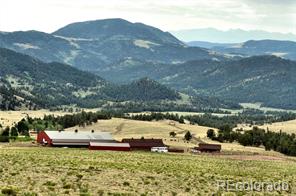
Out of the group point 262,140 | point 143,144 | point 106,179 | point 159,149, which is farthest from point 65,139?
point 106,179

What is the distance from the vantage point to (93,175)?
58.3 m

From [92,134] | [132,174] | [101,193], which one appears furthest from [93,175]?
[92,134]

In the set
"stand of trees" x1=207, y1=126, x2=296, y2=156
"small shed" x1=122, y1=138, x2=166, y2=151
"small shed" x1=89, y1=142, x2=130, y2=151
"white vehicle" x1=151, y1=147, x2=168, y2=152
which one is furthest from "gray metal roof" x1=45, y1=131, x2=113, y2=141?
"stand of trees" x1=207, y1=126, x2=296, y2=156

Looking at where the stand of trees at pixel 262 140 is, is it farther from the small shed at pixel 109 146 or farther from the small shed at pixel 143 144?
the small shed at pixel 109 146

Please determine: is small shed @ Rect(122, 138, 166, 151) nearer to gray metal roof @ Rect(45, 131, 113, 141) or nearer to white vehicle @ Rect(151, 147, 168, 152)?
white vehicle @ Rect(151, 147, 168, 152)

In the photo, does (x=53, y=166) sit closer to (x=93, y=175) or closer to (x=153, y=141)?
(x=93, y=175)

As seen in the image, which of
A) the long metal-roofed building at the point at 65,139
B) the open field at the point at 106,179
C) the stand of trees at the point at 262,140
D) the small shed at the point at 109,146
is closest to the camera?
the open field at the point at 106,179

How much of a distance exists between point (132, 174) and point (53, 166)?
8.80 meters

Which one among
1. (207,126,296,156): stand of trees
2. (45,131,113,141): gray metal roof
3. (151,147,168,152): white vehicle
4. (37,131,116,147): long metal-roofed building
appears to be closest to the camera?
(151,147,168,152): white vehicle

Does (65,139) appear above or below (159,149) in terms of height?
above

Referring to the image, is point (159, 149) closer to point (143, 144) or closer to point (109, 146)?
point (143, 144)

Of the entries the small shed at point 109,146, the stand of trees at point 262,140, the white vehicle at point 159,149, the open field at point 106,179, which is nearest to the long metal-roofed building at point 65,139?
the small shed at point 109,146

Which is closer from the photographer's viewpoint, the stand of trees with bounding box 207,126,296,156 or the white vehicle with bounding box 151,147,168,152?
the white vehicle with bounding box 151,147,168,152

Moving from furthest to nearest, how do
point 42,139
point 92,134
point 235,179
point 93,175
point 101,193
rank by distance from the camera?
1. point 92,134
2. point 42,139
3. point 235,179
4. point 93,175
5. point 101,193
